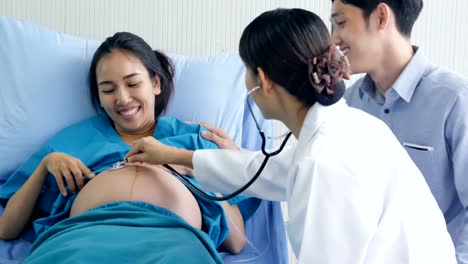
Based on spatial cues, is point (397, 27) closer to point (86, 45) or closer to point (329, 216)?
point (329, 216)

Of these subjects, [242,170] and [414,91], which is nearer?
[242,170]

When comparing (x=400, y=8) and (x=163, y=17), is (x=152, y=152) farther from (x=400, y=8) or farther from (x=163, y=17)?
(x=163, y=17)

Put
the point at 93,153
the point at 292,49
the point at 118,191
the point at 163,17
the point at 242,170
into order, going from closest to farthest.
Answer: the point at 292,49
the point at 242,170
the point at 118,191
the point at 93,153
the point at 163,17

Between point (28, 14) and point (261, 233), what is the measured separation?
50.4 inches

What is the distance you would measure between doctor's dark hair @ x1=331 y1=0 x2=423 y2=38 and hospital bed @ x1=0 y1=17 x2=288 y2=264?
0.60 m

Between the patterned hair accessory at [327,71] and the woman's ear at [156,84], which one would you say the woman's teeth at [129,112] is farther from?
the patterned hair accessory at [327,71]

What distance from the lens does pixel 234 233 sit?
5.19 feet

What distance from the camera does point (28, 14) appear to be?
213cm

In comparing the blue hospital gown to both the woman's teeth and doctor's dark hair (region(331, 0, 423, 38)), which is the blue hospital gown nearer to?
the woman's teeth

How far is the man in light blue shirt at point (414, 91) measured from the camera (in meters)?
1.44

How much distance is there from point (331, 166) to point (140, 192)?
672 millimetres

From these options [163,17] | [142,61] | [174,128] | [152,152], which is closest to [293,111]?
[152,152]

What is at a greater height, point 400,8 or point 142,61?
point 400,8

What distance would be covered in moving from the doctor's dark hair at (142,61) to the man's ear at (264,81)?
0.80m
